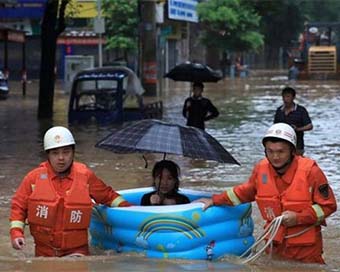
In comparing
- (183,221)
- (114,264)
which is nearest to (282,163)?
(183,221)

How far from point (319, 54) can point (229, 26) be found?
9.97m

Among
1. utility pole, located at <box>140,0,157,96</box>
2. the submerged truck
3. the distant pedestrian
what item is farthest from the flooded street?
the submerged truck

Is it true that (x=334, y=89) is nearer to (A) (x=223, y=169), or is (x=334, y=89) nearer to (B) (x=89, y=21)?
(B) (x=89, y=21)

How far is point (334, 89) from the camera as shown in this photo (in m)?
43.2

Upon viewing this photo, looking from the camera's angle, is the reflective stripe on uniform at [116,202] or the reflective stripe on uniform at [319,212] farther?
the reflective stripe on uniform at [116,202]

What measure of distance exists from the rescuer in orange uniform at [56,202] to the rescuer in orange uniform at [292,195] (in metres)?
1.39

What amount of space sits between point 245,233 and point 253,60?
9389 centimetres

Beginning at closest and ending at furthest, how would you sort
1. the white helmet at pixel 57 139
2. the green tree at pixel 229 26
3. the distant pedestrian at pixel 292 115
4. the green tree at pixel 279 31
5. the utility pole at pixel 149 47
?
the white helmet at pixel 57 139, the distant pedestrian at pixel 292 115, the utility pole at pixel 149 47, the green tree at pixel 229 26, the green tree at pixel 279 31

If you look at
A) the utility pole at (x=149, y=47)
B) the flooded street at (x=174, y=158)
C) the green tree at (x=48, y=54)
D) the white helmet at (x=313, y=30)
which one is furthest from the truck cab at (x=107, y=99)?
the white helmet at (x=313, y=30)

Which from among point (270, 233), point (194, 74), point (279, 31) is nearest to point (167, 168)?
point (270, 233)

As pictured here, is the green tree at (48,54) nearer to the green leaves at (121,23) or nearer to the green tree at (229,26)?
the green leaves at (121,23)

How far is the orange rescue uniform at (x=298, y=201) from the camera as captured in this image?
6859mm

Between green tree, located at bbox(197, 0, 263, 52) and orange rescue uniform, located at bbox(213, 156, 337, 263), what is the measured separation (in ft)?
188

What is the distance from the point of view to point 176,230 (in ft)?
25.0
